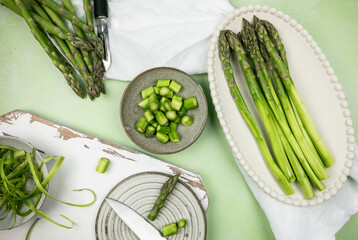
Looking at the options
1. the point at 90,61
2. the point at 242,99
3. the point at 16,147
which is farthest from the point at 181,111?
the point at 16,147

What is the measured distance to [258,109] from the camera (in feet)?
A: 4.95

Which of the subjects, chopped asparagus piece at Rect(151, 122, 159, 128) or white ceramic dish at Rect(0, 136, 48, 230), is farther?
chopped asparagus piece at Rect(151, 122, 159, 128)

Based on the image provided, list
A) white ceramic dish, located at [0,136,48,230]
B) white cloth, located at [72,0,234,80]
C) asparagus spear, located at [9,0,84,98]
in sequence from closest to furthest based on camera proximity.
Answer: white ceramic dish, located at [0,136,48,230] < asparagus spear, located at [9,0,84,98] < white cloth, located at [72,0,234,80]

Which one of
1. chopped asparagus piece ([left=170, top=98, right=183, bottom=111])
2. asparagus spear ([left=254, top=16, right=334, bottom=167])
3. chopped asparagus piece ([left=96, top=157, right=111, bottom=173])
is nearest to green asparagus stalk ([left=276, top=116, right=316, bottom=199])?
asparagus spear ([left=254, top=16, right=334, bottom=167])

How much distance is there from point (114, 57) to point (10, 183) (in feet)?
3.00

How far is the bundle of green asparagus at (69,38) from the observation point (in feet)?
5.20

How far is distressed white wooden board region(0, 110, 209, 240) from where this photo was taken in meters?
1.61

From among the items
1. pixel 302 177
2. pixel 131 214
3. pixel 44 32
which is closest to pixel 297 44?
pixel 302 177

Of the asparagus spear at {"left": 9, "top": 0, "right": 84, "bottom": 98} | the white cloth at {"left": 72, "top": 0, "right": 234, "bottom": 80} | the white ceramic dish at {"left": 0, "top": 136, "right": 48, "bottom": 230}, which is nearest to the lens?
the white ceramic dish at {"left": 0, "top": 136, "right": 48, "bottom": 230}

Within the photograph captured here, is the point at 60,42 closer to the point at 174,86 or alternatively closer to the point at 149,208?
the point at 174,86

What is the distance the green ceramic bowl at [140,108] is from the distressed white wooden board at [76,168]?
0.13 m

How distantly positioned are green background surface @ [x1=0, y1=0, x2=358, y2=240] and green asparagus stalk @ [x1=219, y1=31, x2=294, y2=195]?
23 cm

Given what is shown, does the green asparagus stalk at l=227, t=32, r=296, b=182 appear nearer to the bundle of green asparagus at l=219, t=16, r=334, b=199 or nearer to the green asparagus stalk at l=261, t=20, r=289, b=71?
the bundle of green asparagus at l=219, t=16, r=334, b=199

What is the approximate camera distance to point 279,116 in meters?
1.49
